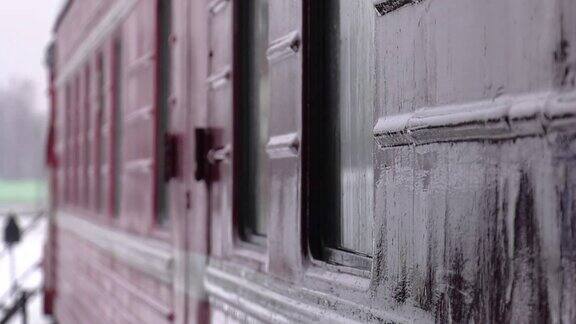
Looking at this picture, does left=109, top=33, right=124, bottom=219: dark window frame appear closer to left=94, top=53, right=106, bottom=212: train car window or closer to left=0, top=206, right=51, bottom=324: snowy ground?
left=94, top=53, right=106, bottom=212: train car window

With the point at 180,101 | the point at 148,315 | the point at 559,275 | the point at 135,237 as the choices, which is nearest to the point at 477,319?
the point at 559,275

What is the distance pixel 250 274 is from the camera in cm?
296

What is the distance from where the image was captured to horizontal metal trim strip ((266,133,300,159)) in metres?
2.46

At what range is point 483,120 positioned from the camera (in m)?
1.40

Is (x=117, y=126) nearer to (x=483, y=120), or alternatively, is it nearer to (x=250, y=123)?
(x=250, y=123)

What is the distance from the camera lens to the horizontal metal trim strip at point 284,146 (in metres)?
2.46

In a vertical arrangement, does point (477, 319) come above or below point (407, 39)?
below

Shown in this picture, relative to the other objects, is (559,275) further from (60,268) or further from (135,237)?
(60,268)

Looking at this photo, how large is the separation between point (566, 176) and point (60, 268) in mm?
10062

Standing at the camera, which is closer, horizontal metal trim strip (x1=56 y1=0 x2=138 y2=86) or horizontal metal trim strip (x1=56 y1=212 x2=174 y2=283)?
horizontal metal trim strip (x1=56 y1=212 x2=174 y2=283)

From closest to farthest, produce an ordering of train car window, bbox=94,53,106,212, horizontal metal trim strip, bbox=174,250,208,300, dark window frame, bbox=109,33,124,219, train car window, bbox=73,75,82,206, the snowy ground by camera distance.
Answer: horizontal metal trim strip, bbox=174,250,208,300 → dark window frame, bbox=109,33,124,219 → train car window, bbox=94,53,106,212 → train car window, bbox=73,75,82,206 → the snowy ground

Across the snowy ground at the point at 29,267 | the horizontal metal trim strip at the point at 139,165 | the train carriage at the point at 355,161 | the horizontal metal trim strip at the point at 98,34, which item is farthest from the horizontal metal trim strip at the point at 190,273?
the snowy ground at the point at 29,267

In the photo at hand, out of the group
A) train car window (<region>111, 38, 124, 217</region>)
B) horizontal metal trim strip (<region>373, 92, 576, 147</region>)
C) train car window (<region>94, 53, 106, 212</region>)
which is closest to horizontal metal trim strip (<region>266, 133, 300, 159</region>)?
horizontal metal trim strip (<region>373, 92, 576, 147</region>)

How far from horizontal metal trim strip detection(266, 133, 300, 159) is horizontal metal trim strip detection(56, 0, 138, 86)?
3.07m
